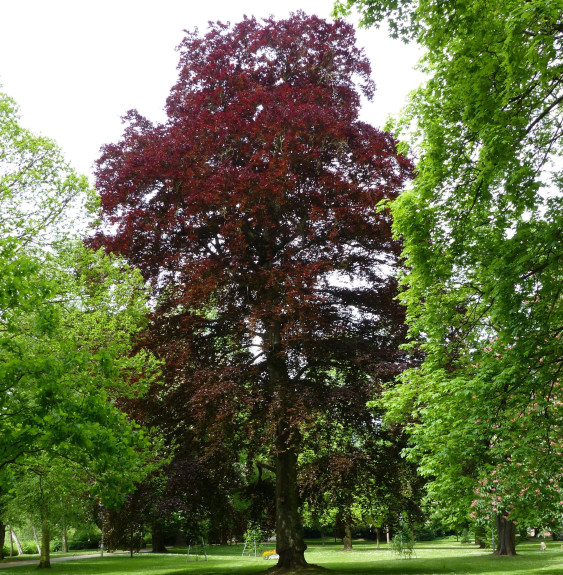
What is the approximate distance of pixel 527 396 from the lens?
9.38 m

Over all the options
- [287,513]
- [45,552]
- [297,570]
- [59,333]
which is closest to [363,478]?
[287,513]

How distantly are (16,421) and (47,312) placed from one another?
1.85 m

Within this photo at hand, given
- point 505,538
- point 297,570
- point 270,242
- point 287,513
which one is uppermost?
point 270,242

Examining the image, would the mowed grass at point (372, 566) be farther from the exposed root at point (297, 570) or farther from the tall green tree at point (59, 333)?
the tall green tree at point (59, 333)

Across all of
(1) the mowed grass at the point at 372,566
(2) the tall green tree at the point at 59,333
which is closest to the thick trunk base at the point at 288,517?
(1) the mowed grass at the point at 372,566

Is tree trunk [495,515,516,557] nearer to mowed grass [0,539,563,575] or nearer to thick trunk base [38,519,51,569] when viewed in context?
mowed grass [0,539,563,575]

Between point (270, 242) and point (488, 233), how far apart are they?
7.96m

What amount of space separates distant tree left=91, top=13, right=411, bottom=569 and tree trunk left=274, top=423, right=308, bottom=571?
0.04 metres

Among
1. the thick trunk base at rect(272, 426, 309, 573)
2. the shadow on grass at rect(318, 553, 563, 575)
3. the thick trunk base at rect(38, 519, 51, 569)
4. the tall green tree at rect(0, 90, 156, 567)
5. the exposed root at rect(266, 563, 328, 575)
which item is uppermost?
the tall green tree at rect(0, 90, 156, 567)

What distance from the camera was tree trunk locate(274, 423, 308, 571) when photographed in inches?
598

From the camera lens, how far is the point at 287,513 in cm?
1583

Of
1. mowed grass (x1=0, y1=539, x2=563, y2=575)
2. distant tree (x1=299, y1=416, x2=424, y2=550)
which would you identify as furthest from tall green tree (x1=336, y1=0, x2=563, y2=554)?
mowed grass (x1=0, y1=539, x2=563, y2=575)

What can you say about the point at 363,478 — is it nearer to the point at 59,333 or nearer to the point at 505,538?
the point at 59,333

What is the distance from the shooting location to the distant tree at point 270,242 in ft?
48.7
